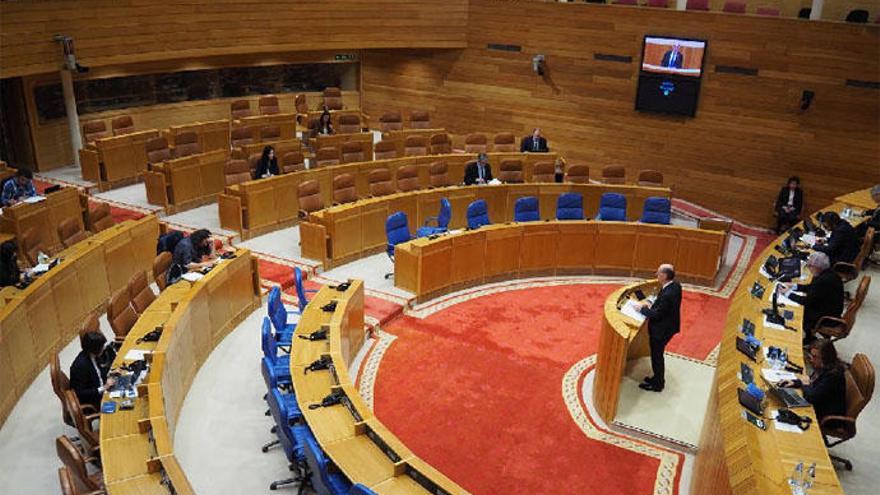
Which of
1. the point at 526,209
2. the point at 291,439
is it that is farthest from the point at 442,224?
the point at 291,439

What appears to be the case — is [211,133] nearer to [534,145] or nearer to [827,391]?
[534,145]

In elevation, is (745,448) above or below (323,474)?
above

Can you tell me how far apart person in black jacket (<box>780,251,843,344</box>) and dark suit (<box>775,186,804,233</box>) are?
206 inches

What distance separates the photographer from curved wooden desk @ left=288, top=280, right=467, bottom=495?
486cm

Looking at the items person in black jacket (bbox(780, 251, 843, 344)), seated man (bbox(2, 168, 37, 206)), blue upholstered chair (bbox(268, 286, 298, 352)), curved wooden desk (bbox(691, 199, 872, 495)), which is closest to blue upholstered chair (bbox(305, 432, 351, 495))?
blue upholstered chair (bbox(268, 286, 298, 352))

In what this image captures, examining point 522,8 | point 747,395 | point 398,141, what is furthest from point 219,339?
point 522,8

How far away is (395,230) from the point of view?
9.88m

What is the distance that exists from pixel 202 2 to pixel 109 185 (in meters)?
3.89

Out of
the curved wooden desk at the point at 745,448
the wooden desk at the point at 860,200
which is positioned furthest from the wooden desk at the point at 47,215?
the wooden desk at the point at 860,200

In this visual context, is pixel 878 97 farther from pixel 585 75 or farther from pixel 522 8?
pixel 522 8

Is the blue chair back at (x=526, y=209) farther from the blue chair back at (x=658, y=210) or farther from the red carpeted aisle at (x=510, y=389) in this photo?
the blue chair back at (x=658, y=210)

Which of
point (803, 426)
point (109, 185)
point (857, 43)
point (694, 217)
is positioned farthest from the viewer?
point (694, 217)

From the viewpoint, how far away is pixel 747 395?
5.39m

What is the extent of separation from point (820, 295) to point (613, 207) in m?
4.09
